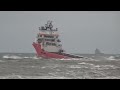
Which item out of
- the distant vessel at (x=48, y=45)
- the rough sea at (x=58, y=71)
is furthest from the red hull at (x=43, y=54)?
the rough sea at (x=58, y=71)

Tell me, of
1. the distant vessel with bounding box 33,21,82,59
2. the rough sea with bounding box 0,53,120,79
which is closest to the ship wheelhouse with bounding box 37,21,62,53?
the distant vessel with bounding box 33,21,82,59

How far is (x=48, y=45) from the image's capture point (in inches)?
1366

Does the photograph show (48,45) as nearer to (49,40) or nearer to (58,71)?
(49,40)

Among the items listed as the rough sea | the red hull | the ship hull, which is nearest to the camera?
the rough sea

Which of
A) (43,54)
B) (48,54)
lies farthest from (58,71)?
(43,54)

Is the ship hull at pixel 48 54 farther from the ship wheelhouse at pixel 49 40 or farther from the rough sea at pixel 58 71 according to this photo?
the rough sea at pixel 58 71

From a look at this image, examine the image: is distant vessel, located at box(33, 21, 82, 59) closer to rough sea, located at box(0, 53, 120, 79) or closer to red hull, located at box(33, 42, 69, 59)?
red hull, located at box(33, 42, 69, 59)

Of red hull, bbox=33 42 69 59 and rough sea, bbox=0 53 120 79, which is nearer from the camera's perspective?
rough sea, bbox=0 53 120 79

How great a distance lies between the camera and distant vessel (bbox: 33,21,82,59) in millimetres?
34281

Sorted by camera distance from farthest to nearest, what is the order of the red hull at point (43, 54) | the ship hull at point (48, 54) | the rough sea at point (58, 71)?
1. the red hull at point (43, 54)
2. the ship hull at point (48, 54)
3. the rough sea at point (58, 71)

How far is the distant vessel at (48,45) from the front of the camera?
34.3 meters
